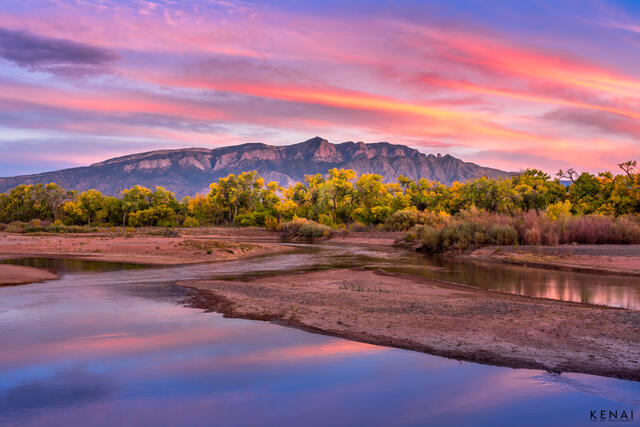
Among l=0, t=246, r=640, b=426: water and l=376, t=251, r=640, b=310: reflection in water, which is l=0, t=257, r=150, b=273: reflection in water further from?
l=376, t=251, r=640, b=310: reflection in water

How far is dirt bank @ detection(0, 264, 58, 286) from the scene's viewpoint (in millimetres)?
17203

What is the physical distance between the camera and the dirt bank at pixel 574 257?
21.1 meters

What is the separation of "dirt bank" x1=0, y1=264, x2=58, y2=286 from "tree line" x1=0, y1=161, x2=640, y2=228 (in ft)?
139

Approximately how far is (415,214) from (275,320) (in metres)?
47.0

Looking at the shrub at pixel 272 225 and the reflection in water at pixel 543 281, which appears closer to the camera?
the reflection in water at pixel 543 281

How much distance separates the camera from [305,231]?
199ft

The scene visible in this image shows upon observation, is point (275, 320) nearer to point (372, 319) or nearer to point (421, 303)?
point (372, 319)

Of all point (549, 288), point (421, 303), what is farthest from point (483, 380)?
point (549, 288)

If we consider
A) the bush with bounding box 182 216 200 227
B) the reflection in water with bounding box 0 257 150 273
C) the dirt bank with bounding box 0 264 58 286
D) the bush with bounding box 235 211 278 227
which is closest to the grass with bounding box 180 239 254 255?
the reflection in water with bounding box 0 257 150 273

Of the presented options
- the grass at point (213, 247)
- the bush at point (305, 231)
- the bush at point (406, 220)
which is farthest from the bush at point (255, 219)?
the grass at point (213, 247)

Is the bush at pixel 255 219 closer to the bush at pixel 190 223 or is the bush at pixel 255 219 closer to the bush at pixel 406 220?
the bush at pixel 190 223

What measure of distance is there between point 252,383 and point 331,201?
70.7 metres

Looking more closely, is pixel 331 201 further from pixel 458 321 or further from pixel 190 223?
pixel 458 321

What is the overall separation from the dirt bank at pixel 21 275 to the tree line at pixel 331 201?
4247 centimetres
